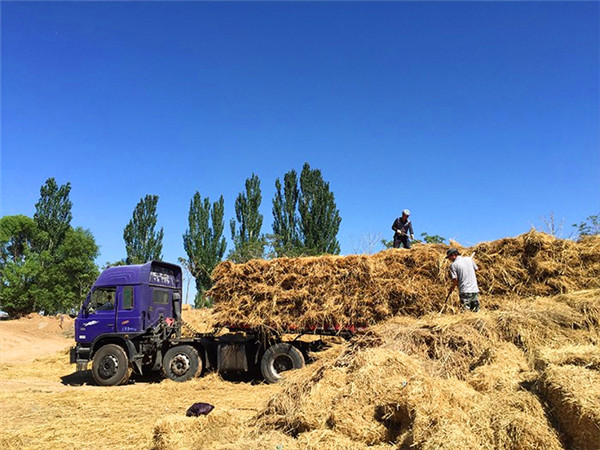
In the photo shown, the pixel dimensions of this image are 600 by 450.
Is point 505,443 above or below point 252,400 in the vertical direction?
above

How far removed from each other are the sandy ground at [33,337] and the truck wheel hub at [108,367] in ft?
34.9

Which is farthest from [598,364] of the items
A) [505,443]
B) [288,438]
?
[288,438]

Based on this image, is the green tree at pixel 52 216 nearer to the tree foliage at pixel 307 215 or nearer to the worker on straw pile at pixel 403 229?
the tree foliage at pixel 307 215

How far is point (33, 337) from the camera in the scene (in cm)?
2811

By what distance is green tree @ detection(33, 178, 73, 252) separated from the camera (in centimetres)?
4025

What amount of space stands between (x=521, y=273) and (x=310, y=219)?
87.8ft

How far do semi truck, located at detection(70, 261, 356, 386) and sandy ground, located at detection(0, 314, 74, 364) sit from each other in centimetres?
1038

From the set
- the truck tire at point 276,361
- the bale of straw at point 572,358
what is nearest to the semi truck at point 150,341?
the truck tire at point 276,361

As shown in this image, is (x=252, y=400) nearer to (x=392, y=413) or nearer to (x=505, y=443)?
(x=392, y=413)

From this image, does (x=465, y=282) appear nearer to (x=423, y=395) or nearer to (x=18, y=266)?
(x=423, y=395)

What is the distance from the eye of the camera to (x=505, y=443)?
4.12 meters

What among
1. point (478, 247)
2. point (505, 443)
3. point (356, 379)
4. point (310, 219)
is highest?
point (310, 219)

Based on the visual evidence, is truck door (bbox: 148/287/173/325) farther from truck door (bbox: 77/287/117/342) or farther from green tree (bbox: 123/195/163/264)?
green tree (bbox: 123/195/163/264)

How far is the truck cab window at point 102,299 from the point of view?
12.8 m
